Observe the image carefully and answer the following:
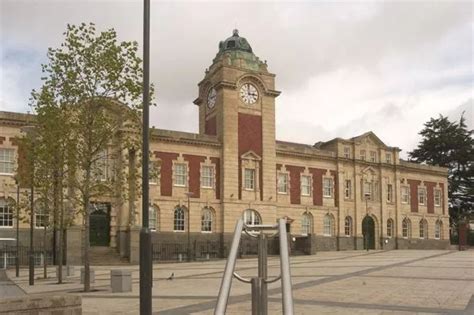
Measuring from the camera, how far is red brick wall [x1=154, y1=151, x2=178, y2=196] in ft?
152

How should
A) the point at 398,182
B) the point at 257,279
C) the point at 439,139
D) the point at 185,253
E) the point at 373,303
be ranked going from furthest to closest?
the point at 439,139
the point at 398,182
the point at 185,253
the point at 373,303
the point at 257,279

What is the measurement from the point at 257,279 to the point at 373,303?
8.84m

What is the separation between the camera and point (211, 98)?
2024 inches

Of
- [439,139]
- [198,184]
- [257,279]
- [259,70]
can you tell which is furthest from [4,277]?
[439,139]

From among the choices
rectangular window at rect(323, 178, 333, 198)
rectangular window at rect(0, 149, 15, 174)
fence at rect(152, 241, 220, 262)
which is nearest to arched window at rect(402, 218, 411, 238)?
rectangular window at rect(323, 178, 333, 198)

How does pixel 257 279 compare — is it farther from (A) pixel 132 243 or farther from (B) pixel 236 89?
(B) pixel 236 89

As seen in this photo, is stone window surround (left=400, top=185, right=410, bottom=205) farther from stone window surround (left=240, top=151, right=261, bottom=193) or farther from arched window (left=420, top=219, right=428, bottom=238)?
stone window surround (left=240, top=151, right=261, bottom=193)

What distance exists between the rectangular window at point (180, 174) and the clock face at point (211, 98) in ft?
21.3

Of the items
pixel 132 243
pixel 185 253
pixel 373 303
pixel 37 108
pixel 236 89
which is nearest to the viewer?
pixel 373 303

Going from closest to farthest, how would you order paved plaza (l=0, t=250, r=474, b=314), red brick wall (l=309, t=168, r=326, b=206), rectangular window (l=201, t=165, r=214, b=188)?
paved plaza (l=0, t=250, r=474, b=314), rectangular window (l=201, t=165, r=214, b=188), red brick wall (l=309, t=168, r=326, b=206)

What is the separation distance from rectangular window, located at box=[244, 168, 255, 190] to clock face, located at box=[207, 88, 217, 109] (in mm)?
6337

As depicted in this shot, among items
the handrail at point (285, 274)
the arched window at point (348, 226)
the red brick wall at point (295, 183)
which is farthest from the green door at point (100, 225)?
the handrail at point (285, 274)

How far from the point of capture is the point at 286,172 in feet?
175

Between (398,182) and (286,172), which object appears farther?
(398,182)
